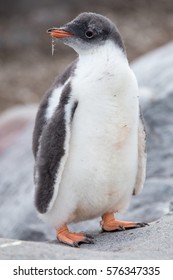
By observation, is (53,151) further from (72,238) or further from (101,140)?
(72,238)

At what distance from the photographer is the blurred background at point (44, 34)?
1521 cm

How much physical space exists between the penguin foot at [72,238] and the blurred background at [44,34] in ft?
30.2

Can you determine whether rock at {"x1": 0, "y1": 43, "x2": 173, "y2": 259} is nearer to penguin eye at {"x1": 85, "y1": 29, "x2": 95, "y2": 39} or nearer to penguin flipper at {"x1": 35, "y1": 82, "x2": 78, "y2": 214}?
penguin flipper at {"x1": 35, "y1": 82, "x2": 78, "y2": 214}

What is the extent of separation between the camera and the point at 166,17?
663 inches

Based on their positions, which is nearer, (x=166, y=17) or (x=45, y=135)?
(x=45, y=135)

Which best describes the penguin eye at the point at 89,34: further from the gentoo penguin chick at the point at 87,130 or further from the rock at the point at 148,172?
the rock at the point at 148,172

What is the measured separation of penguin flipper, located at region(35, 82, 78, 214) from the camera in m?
5.00

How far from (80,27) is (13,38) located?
1161 cm

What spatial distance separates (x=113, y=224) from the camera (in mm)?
5359

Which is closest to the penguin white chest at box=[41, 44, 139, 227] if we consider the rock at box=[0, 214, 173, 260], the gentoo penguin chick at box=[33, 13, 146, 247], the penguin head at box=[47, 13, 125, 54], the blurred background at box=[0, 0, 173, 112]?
the gentoo penguin chick at box=[33, 13, 146, 247]

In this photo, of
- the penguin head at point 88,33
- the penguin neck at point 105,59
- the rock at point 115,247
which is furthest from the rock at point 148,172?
the penguin head at point 88,33
